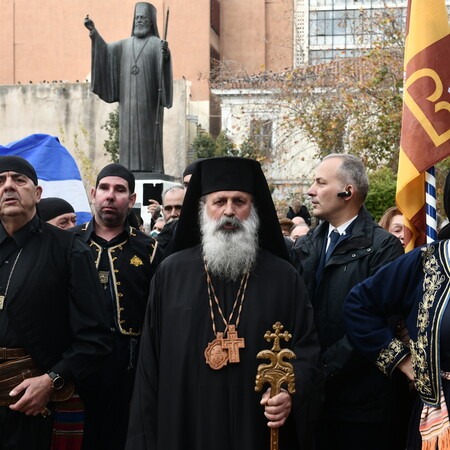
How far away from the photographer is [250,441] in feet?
12.1

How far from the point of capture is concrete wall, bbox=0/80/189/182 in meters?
39.2

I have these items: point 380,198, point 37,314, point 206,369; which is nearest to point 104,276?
point 37,314

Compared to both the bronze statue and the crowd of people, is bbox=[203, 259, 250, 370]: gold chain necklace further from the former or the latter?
the bronze statue

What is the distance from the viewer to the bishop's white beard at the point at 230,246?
157 inches

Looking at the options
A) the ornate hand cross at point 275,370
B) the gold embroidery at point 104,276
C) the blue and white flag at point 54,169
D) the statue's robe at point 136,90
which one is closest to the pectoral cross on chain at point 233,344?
the ornate hand cross at point 275,370

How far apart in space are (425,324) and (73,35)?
42711mm

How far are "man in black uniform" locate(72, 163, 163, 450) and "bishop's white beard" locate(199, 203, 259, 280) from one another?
50.2 inches

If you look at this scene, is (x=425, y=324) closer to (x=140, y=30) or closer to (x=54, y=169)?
(x=54, y=169)

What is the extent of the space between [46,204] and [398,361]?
11.4 feet

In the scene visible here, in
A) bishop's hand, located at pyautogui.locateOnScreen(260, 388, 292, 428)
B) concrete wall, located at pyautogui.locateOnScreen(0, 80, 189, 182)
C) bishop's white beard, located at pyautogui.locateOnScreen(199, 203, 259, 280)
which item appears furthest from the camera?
concrete wall, located at pyautogui.locateOnScreen(0, 80, 189, 182)

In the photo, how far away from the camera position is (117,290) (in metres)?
5.21

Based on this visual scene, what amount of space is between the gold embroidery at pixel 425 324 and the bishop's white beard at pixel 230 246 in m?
0.85

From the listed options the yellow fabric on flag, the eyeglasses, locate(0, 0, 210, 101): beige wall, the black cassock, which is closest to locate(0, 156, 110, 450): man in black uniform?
the black cassock

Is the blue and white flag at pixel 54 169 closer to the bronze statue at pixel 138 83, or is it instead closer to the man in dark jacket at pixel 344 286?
the man in dark jacket at pixel 344 286
